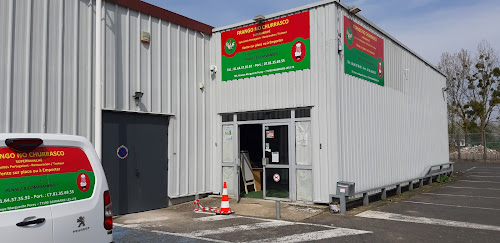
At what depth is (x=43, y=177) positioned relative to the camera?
3.56m

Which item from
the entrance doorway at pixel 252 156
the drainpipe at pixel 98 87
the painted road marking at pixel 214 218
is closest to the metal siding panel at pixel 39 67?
the drainpipe at pixel 98 87

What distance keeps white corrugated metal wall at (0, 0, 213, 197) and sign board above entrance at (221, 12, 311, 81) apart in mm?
886

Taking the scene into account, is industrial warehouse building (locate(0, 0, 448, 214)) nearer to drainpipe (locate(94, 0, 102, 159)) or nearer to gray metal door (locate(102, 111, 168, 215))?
gray metal door (locate(102, 111, 168, 215))

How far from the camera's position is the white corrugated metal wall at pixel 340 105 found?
983cm

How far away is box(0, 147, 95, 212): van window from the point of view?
3.32m

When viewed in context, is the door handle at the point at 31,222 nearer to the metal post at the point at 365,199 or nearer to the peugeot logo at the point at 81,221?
the peugeot logo at the point at 81,221

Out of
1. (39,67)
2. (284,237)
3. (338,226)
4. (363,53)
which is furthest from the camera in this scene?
(363,53)

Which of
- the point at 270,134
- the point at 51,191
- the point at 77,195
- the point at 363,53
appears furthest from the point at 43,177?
the point at 363,53

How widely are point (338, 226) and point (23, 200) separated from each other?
19.7 feet

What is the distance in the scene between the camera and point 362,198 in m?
10.5

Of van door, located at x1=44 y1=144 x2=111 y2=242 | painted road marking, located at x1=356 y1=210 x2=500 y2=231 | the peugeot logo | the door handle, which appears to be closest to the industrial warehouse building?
painted road marking, located at x1=356 y1=210 x2=500 y2=231

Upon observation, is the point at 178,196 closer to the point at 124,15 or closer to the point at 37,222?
the point at 124,15

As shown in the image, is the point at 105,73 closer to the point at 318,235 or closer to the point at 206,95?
the point at 206,95

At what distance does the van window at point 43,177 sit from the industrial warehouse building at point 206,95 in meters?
4.60
